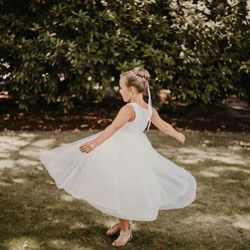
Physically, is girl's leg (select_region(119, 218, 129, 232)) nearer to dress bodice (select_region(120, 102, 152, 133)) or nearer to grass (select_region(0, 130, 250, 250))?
grass (select_region(0, 130, 250, 250))

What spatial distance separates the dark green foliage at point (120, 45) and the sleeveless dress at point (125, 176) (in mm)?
4472

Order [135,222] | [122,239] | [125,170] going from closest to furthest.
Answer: [125,170] → [122,239] → [135,222]

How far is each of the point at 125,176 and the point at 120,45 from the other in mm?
5223

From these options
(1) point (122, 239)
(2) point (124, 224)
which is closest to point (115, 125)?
(2) point (124, 224)

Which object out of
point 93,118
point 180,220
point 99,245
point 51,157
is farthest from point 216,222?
point 93,118

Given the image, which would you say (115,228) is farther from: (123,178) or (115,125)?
(115,125)

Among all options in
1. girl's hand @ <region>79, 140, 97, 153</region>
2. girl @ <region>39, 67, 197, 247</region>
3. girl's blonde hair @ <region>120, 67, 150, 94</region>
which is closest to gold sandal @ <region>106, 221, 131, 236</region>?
girl @ <region>39, 67, 197, 247</region>

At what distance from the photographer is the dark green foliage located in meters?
9.35

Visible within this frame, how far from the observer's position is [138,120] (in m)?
4.75

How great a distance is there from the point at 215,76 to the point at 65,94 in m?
2.90

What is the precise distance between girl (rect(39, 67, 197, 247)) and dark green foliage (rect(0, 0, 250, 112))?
176 inches

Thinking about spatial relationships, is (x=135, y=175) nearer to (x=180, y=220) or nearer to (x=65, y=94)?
(x=180, y=220)

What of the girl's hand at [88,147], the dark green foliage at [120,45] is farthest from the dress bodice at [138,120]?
the dark green foliage at [120,45]

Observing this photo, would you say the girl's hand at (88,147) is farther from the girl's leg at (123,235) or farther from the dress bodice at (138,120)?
the girl's leg at (123,235)
